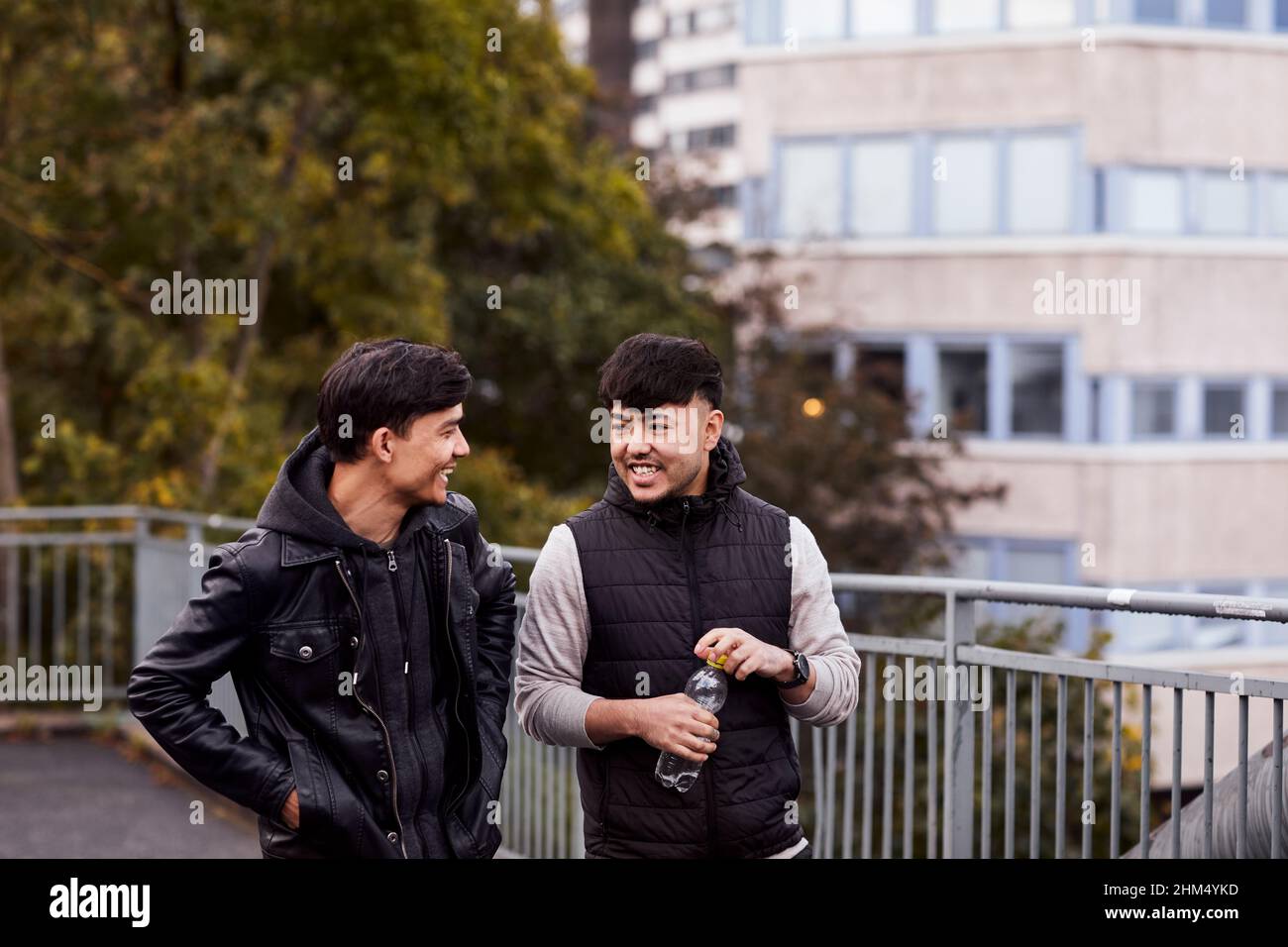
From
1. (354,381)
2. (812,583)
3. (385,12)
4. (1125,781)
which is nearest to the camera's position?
(354,381)

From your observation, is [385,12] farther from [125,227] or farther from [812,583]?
[812,583]

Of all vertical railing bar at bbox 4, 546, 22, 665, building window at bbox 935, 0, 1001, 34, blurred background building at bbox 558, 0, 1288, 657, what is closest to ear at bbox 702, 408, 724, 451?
vertical railing bar at bbox 4, 546, 22, 665

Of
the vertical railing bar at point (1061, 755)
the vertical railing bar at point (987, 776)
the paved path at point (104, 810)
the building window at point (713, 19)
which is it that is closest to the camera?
the vertical railing bar at point (1061, 755)

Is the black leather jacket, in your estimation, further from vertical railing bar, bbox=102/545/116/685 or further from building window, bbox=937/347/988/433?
building window, bbox=937/347/988/433

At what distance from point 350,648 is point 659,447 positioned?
74 cm

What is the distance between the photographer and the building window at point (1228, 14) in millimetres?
25984

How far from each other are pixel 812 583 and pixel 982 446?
76.9ft

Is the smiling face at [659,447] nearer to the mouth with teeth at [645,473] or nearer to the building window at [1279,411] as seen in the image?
the mouth with teeth at [645,473]

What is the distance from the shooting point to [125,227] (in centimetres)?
1659

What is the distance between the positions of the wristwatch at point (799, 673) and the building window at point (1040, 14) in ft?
79.1

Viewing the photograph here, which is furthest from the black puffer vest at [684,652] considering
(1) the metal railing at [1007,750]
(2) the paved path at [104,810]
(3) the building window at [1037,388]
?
(3) the building window at [1037,388]

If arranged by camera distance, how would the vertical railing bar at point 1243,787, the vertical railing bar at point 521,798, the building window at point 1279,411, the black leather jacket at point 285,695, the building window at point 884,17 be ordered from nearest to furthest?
the black leather jacket at point 285,695 → the vertical railing bar at point 1243,787 → the vertical railing bar at point 521,798 → the building window at point 1279,411 → the building window at point 884,17

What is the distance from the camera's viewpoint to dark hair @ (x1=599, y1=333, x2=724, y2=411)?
357 cm
